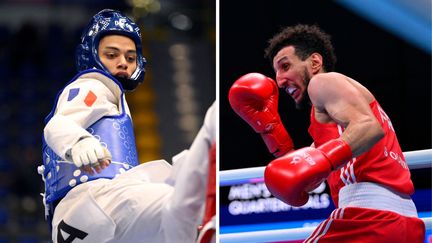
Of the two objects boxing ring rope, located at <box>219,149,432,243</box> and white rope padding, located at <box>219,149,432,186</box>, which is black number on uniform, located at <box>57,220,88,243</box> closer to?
boxing ring rope, located at <box>219,149,432,243</box>

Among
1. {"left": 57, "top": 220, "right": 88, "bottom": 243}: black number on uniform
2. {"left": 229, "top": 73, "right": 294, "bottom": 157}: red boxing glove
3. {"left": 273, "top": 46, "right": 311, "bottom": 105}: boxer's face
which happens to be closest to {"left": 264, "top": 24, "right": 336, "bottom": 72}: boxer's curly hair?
{"left": 273, "top": 46, "right": 311, "bottom": 105}: boxer's face

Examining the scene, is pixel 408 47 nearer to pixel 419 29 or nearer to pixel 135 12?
pixel 419 29

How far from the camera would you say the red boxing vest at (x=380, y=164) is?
2588mm

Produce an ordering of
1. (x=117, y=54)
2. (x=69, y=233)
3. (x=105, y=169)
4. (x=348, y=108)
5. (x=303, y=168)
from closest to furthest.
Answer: (x=303, y=168) < (x=348, y=108) < (x=69, y=233) < (x=105, y=169) < (x=117, y=54)

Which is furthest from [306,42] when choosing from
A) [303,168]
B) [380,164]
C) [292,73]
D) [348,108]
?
[303,168]

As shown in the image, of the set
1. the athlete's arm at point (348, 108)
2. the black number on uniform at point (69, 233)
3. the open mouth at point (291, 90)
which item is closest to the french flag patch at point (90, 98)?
the black number on uniform at point (69, 233)

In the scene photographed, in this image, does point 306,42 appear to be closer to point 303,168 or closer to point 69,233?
point 303,168

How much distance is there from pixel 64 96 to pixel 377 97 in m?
1.17

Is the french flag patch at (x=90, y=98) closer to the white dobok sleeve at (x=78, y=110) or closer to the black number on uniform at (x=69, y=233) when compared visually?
the white dobok sleeve at (x=78, y=110)

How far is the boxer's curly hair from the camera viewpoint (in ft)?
9.34

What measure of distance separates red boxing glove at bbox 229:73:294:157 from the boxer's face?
0.05 m

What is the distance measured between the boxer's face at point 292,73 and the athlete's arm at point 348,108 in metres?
0.16

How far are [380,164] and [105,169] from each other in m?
1.01

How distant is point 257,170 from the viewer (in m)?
3.29
